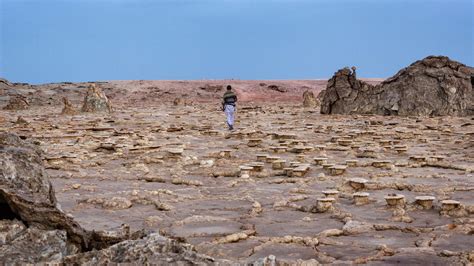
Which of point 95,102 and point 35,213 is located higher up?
point 95,102

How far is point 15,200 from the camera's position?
3.29m

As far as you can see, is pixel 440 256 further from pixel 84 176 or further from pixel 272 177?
pixel 84 176

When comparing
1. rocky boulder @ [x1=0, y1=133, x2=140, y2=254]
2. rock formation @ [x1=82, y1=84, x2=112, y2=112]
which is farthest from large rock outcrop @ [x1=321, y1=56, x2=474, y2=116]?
rocky boulder @ [x1=0, y1=133, x2=140, y2=254]

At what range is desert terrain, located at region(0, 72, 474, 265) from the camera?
4738mm

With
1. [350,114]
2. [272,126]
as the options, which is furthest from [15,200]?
[350,114]

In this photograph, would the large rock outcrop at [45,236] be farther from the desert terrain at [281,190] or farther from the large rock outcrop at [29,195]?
the desert terrain at [281,190]

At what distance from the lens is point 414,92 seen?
1972 centimetres

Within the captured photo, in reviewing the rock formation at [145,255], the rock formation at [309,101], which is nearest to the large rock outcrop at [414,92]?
the rock formation at [309,101]

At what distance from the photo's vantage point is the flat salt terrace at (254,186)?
195 inches

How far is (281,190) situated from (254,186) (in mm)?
448

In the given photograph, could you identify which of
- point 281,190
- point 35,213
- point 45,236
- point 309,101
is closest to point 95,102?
point 309,101

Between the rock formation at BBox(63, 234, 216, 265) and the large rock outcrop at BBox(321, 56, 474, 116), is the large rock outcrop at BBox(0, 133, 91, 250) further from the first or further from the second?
the large rock outcrop at BBox(321, 56, 474, 116)

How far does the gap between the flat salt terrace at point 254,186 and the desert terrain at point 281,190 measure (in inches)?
0.7

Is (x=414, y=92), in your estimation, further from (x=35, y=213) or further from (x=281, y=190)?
(x=35, y=213)
